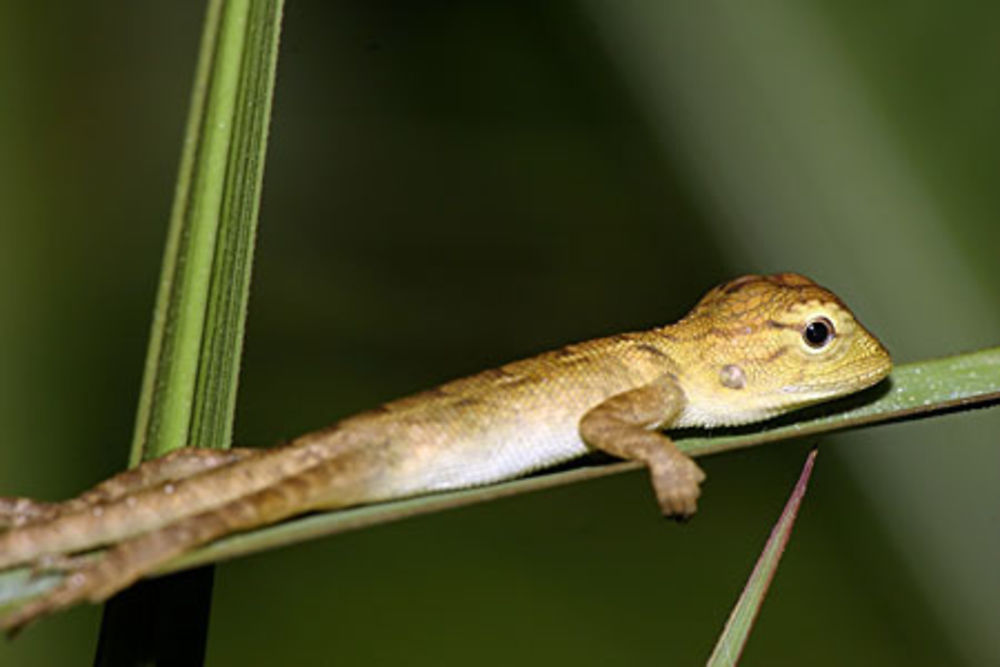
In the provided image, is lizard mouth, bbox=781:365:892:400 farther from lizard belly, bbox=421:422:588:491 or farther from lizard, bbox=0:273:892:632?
lizard belly, bbox=421:422:588:491

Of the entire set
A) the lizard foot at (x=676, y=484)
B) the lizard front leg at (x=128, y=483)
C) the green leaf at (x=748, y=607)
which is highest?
the lizard front leg at (x=128, y=483)

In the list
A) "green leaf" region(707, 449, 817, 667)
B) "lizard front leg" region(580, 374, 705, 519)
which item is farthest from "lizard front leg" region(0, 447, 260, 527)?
"green leaf" region(707, 449, 817, 667)

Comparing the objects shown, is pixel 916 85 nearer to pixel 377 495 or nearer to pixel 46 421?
pixel 377 495

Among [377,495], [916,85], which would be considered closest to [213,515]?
[377,495]

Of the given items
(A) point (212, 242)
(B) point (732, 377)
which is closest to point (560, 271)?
(B) point (732, 377)

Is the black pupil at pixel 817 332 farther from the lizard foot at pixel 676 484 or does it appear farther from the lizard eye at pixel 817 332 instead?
the lizard foot at pixel 676 484

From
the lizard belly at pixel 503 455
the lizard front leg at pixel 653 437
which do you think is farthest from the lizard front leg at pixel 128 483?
the lizard front leg at pixel 653 437
